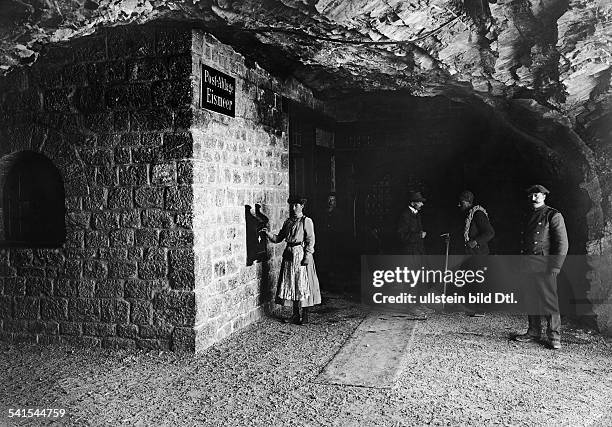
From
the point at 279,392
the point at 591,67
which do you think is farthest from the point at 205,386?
the point at 591,67

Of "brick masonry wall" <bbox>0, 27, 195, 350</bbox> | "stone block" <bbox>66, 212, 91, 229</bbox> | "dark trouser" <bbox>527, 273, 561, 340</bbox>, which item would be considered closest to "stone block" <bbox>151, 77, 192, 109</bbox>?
"brick masonry wall" <bbox>0, 27, 195, 350</bbox>

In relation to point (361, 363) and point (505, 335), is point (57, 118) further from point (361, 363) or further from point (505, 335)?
point (505, 335)

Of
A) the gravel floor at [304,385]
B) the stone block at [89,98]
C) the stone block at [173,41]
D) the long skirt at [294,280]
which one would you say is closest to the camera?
the gravel floor at [304,385]

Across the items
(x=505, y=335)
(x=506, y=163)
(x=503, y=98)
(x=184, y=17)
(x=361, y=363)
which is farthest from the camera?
(x=506, y=163)

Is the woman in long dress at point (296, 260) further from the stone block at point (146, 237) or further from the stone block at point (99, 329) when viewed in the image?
the stone block at point (99, 329)

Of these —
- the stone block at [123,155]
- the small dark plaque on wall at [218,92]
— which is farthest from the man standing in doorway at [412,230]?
the stone block at [123,155]

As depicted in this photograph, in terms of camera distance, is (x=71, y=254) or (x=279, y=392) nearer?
(x=279, y=392)

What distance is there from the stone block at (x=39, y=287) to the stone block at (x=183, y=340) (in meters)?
1.71

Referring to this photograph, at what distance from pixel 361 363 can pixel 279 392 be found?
116 centimetres

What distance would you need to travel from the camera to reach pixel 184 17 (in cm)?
495

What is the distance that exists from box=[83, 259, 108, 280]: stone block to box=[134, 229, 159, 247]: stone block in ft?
1.72

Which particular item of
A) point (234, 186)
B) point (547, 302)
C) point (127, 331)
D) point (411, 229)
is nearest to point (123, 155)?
point (234, 186)

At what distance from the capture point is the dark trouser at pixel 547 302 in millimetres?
5738

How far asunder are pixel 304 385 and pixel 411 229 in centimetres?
391
